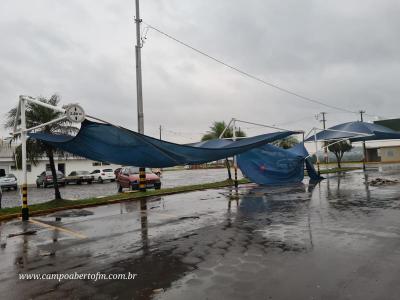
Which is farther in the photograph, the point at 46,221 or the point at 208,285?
the point at 46,221

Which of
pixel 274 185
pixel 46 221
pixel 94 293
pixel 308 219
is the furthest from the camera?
pixel 274 185

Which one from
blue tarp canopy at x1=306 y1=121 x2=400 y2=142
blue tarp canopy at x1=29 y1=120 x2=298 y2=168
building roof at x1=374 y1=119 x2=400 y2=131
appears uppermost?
building roof at x1=374 y1=119 x2=400 y2=131

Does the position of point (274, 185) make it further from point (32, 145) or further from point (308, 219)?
point (32, 145)

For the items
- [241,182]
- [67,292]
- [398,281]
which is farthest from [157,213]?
[241,182]

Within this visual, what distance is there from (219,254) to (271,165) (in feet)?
49.0

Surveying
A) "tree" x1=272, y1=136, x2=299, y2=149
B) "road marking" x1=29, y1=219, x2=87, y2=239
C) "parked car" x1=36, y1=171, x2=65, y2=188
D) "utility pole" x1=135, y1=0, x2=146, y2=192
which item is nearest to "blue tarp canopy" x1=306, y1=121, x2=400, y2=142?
"utility pole" x1=135, y1=0, x2=146, y2=192

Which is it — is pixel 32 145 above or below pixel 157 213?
above

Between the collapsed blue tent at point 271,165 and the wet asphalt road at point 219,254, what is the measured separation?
876 cm

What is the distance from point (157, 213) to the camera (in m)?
11.4

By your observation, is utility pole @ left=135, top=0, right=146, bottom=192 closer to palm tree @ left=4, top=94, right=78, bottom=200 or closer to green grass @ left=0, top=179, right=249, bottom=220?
green grass @ left=0, top=179, right=249, bottom=220

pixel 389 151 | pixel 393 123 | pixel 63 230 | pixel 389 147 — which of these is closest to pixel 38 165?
pixel 63 230

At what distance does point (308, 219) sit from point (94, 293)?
252 inches

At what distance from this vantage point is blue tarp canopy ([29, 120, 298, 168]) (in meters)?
9.83

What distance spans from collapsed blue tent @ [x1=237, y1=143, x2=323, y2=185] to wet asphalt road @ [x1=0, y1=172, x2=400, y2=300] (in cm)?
876
